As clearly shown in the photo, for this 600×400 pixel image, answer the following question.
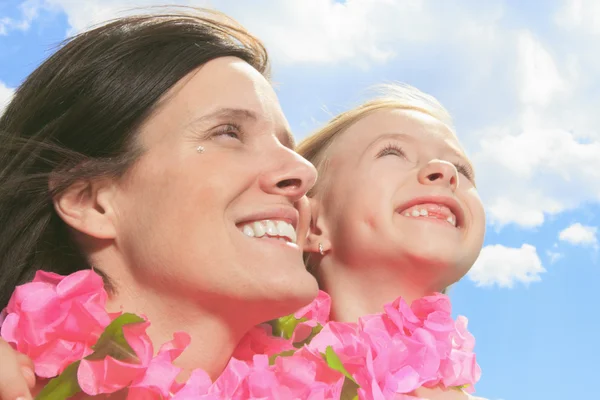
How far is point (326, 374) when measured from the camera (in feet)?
9.92

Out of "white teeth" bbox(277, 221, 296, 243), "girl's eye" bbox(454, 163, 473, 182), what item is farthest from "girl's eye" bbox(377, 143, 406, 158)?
"white teeth" bbox(277, 221, 296, 243)

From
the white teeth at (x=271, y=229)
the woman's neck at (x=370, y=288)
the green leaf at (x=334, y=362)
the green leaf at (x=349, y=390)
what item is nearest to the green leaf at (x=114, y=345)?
the white teeth at (x=271, y=229)

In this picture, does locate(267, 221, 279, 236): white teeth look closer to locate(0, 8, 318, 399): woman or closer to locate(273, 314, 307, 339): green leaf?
locate(0, 8, 318, 399): woman

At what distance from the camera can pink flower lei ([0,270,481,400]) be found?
104 inches

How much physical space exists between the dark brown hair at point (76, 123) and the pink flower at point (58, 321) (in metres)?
0.30

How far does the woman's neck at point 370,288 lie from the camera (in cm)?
352

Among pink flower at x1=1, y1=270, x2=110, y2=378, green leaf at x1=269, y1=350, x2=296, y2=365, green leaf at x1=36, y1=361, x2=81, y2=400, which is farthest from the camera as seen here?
green leaf at x1=269, y1=350, x2=296, y2=365

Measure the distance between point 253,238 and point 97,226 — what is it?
64cm

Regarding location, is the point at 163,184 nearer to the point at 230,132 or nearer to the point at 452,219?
the point at 230,132

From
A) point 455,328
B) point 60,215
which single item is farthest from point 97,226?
point 455,328

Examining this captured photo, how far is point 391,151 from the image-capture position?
371 centimetres

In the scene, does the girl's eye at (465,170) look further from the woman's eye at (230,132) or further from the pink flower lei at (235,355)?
the woman's eye at (230,132)

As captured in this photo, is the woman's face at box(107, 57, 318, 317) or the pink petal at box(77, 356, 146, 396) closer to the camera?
the pink petal at box(77, 356, 146, 396)

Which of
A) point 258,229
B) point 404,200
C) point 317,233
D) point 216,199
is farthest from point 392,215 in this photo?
point 216,199
